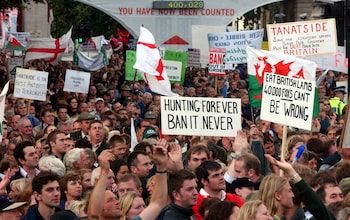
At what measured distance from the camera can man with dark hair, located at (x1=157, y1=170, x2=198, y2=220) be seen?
33.2 feet

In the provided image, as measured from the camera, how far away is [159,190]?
404 inches

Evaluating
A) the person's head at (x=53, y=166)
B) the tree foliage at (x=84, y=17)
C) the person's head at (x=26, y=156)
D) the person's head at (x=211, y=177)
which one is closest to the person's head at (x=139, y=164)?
the person's head at (x=53, y=166)

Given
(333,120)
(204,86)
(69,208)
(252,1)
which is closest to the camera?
(69,208)

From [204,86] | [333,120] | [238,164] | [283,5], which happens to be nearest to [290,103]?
[238,164]

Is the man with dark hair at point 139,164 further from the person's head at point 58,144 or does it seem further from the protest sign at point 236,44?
the protest sign at point 236,44

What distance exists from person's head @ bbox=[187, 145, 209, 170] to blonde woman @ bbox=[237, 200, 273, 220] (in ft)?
12.3

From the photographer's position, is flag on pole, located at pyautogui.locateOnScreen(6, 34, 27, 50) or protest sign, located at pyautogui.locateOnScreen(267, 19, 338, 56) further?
flag on pole, located at pyautogui.locateOnScreen(6, 34, 27, 50)

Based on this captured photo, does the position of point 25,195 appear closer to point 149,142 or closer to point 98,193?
point 98,193

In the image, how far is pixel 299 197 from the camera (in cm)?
1031

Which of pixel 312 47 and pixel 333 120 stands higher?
pixel 312 47

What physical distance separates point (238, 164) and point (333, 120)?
1033cm

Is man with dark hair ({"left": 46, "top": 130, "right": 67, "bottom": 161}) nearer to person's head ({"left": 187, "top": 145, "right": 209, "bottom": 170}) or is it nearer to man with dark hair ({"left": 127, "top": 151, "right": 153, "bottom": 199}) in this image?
man with dark hair ({"left": 127, "top": 151, "right": 153, "bottom": 199})

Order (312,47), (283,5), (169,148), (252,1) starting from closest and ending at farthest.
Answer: (169,148) < (312,47) < (252,1) < (283,5)

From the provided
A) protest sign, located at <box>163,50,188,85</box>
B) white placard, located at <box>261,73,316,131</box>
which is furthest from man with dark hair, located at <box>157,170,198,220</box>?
protest sign, located at <box>163,50,188,85</box>
